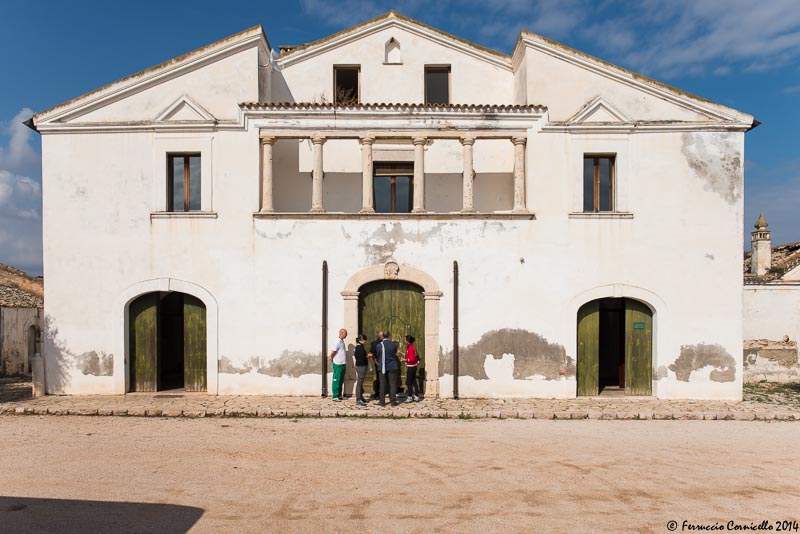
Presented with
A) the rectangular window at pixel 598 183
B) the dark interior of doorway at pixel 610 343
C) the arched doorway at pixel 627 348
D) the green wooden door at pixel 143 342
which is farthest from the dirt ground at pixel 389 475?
the rectangular window at pixel 598 183

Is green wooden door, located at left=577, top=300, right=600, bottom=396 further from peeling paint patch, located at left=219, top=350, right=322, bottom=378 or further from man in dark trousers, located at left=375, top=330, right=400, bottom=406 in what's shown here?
peeling paint patch, located at left=219, top=350, right=322, bottom=378

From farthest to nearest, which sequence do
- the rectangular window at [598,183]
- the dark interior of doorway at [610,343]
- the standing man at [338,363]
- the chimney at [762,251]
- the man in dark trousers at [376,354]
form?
the chimney at [762,251], the dark interior of doorway at [610,343], the rectangular window at [598,183], the standing man at [338,363], the man in dark trousers at [376,354]

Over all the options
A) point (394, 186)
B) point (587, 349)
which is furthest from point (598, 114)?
point (587, 349)

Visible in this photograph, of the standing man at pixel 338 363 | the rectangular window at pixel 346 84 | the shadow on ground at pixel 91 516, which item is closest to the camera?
the shadow on ground at pixel 91 516

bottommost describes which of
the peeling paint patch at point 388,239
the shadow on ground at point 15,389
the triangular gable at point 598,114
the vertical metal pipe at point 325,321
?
the shadow on ground at point 15,389

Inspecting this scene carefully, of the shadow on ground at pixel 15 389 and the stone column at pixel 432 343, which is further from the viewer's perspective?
the stone column at pixel 432 343

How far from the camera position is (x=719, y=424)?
32.2 ft

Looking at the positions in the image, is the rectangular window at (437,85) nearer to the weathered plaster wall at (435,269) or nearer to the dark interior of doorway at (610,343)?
the weathered plaster wall at (435,269)

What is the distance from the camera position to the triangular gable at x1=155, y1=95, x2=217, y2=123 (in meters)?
11.9

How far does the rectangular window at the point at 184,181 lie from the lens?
12.1 metres

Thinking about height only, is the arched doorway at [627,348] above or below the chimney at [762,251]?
below

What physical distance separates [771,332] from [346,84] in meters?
13.7

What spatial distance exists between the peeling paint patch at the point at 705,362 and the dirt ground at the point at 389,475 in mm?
1991

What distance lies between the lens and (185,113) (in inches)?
472
